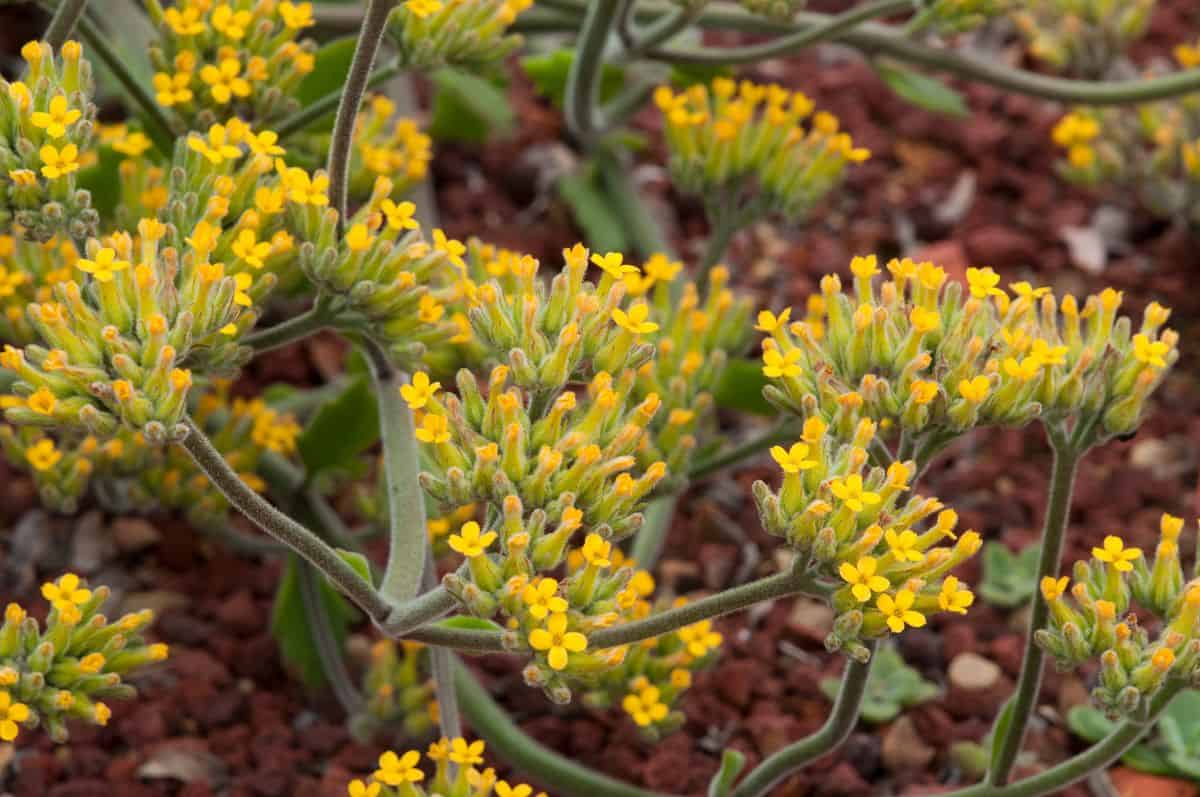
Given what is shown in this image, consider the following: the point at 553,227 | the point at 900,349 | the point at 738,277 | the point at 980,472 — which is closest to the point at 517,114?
Answer: the point at 553,227

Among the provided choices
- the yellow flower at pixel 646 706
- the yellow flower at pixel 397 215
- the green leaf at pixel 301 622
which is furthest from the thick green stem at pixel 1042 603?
the green leaf at pixel 301 622

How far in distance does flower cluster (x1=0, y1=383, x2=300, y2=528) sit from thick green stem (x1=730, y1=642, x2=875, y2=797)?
3.19 feet

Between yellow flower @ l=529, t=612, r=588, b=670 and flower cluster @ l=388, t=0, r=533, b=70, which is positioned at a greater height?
flower cluster @ l=388, t=0, r=533, b=70

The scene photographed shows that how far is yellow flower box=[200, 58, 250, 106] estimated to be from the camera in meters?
2.49

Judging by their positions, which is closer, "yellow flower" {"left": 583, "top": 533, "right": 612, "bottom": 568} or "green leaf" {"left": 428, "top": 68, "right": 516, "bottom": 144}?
"yellow flower" {"left": 583, "top": 533, "right": 612, "bottom": 568}

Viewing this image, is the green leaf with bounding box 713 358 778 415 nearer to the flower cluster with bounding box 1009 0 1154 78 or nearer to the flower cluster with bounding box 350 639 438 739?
the flower cluster with bounding box 350 639 438 739

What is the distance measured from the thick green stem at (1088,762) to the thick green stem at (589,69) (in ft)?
4.40

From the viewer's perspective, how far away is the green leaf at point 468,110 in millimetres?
3441

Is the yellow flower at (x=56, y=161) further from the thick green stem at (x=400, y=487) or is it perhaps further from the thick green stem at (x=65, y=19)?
the thick green stem at (x=400, y=487)

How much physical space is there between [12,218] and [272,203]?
1.09 ft

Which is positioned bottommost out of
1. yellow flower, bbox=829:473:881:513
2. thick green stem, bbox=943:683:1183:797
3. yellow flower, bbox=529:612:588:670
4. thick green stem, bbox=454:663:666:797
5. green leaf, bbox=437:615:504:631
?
thick green stem, bbox=454:663:666:797

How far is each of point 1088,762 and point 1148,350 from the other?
21.1 inches

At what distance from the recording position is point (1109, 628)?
6.84 feet

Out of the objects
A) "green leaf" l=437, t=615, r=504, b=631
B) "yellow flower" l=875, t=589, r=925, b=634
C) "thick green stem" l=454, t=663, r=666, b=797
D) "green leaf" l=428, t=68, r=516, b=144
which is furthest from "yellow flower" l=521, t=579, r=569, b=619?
"green leaf" l=428, t=68, r=516, b=144
